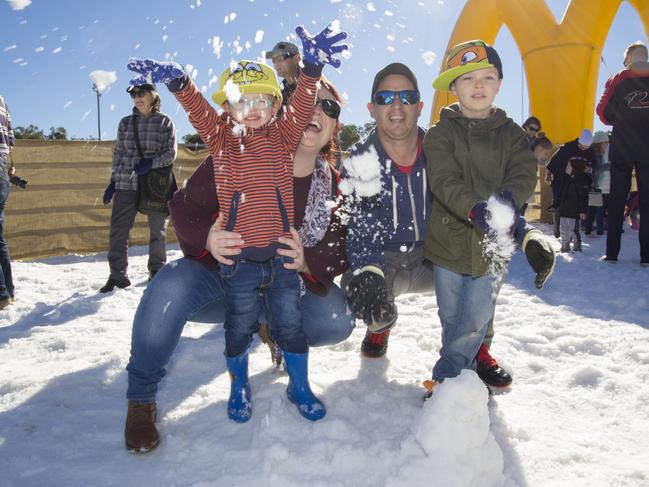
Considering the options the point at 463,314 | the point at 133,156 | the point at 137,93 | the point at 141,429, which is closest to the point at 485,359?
the point at 463,314

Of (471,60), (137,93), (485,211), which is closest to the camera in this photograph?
(485,211)

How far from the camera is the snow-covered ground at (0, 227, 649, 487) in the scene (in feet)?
5.07

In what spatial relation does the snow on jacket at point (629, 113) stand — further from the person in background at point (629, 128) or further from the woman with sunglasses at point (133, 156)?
the woman with sunglasses at point (133, 156)

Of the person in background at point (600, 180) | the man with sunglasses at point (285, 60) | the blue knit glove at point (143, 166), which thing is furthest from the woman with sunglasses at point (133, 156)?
the person in background at point (600, 180)

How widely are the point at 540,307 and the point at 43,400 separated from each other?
135 inches

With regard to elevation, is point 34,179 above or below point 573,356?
above

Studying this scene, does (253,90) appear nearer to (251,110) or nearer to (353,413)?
(251,110)

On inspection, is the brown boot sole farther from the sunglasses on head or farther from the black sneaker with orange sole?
the sunglasses on head

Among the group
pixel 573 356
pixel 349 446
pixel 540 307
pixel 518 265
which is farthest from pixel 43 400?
pixel 518 265

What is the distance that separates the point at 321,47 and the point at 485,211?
3.17ft

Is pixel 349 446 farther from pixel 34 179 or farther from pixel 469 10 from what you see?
pixel 469 10

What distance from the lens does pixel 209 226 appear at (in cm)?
199

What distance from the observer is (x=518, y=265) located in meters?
5.59

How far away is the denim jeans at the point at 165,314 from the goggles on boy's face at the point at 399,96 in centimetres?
111
